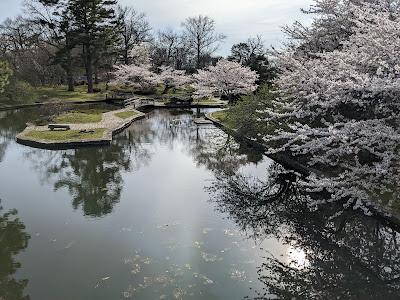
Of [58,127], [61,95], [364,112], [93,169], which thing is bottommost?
[93,169]

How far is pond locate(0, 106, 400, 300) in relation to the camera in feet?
24.7

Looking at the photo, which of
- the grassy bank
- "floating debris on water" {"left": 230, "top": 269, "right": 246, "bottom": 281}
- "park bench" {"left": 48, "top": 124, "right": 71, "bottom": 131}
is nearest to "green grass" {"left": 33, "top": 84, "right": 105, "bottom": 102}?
the grassy bank

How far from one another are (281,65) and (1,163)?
40.8 ft

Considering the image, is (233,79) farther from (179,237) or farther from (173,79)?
(179,237)

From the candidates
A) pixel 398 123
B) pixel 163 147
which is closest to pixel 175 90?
pixel 163 147

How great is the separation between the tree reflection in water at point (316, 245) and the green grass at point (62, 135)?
9.38 metres

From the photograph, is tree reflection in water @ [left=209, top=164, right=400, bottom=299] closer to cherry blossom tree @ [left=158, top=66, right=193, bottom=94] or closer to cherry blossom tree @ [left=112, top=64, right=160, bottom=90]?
cherry blossom tree @ [left=158, top=66, right=193, bottom=94]

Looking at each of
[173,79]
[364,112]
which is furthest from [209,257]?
[173,79]

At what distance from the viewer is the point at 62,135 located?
2088cm

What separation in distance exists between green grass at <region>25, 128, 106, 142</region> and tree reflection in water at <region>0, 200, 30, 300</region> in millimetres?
8945

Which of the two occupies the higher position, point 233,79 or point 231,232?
point 233,79

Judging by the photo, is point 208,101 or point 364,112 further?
point 208,101

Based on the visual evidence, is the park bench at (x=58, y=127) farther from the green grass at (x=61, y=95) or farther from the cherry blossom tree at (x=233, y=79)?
the green grass at (x=61, y=95)

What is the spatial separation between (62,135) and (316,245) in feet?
50.2
